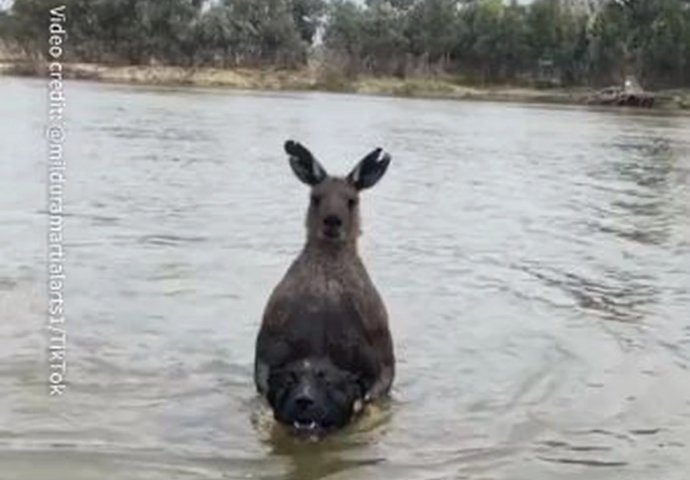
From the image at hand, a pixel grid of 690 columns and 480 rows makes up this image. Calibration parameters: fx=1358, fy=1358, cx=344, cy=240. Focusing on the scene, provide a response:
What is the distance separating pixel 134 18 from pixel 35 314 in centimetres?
7883

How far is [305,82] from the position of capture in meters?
88.3

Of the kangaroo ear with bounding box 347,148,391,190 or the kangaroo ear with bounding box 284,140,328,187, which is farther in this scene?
the kangaroo ear with bounding box 347,148,391,190

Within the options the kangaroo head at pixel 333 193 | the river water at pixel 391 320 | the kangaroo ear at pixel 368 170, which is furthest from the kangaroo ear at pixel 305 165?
the river water at pixel 391 320

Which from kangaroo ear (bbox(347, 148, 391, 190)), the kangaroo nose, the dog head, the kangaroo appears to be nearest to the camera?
the dog head

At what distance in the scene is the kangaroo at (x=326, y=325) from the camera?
8289mm

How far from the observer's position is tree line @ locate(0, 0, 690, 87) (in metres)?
A: 85.4

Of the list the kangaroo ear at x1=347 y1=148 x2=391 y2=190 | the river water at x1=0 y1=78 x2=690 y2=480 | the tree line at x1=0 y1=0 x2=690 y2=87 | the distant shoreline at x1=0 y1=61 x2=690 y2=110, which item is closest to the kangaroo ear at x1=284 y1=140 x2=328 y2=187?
the kangaroo ear at x1=347 y1=148 x2=391 y2=190

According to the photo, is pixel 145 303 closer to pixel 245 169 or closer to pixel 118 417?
pixel 118 417

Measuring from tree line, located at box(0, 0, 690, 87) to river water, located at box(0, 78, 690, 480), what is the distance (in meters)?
59.1

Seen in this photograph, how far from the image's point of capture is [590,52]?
87.1m

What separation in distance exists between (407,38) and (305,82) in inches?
485

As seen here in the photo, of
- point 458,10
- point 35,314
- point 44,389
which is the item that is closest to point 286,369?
point 44,389

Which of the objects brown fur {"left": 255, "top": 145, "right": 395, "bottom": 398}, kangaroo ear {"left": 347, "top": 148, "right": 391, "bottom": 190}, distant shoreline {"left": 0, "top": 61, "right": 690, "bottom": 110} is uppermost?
kangaroo ear {"left": 347, "top": 148, "right": 391, "bottom": 190}

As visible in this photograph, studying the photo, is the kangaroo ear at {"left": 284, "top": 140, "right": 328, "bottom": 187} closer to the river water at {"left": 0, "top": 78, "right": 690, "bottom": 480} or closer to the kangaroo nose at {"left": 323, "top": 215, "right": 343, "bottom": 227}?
the kangaroo nose at {"left": 323, "top": 215, "right": 343, "bottom": 227}
